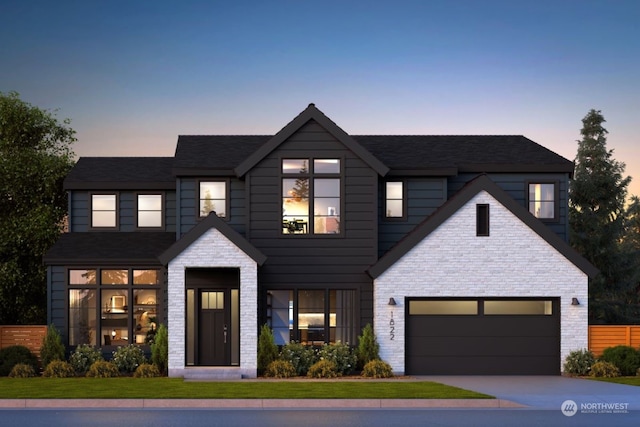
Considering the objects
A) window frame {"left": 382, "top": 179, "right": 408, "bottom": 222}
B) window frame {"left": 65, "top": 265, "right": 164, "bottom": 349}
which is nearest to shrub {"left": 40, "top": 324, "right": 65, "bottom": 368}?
window frame {"left": 65, "top": 265, "right": 164, "bottom": 349}

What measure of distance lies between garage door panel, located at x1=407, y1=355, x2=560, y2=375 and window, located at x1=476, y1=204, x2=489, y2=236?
13.3 feet

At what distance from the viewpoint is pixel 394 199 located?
29812 millimetres

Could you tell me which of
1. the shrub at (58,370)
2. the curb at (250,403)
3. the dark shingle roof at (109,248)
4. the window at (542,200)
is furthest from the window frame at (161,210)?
the window at (542,200)

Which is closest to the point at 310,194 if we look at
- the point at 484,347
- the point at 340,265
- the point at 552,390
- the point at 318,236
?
the point at 318,236

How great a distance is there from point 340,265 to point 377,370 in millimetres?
3879

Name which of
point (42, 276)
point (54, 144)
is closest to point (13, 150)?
point (54, 144)

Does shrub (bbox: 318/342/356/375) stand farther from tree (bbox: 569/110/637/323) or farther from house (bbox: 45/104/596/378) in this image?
tree (bbox: 569/110/637/323)

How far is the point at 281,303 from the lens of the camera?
93.6 ft

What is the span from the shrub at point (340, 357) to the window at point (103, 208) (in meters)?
9.73

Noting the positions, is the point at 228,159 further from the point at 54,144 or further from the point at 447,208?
the point at 54,144

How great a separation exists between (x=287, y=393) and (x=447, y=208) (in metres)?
9.35

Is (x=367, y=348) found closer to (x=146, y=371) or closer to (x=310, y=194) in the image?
(x=310, y=194)

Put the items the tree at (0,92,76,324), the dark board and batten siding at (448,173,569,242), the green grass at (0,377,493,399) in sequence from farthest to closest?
1. the tree at (0,92,76,324)
2. the dark board and batten siding at (448,173,569,242)
3. the green grass at (0,377,493,399)

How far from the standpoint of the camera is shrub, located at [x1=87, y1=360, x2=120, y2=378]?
26.1m
